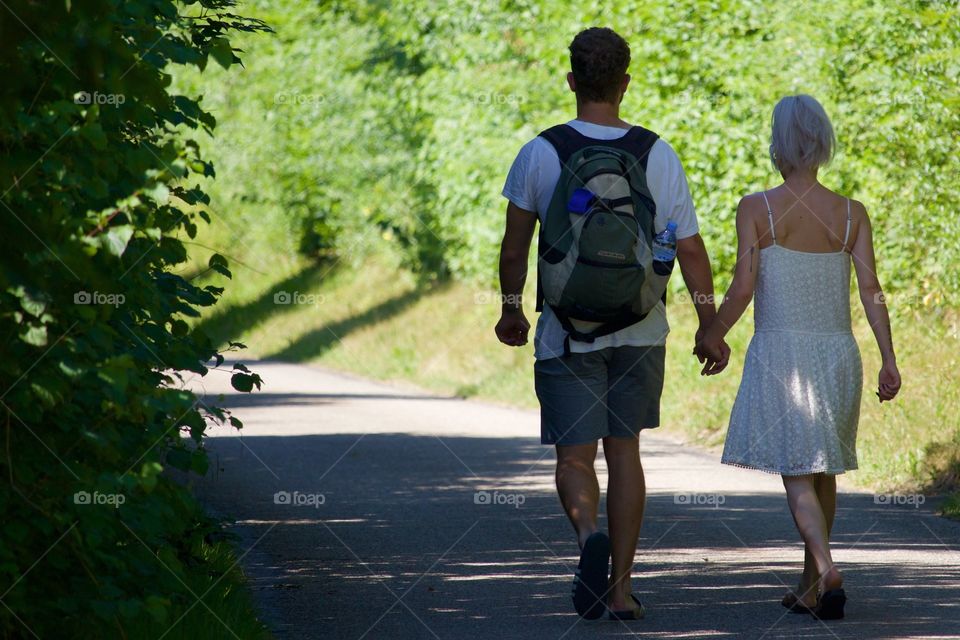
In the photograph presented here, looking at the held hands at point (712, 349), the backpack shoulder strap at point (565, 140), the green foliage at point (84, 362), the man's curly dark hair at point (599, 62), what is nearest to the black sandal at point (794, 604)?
the held hands at point (712, 349)

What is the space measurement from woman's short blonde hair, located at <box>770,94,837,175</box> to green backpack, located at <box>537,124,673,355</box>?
24.7 inches

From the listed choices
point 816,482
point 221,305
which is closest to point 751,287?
point 816,482

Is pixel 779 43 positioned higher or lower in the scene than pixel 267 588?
higher

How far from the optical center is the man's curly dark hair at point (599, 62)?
5578 mm

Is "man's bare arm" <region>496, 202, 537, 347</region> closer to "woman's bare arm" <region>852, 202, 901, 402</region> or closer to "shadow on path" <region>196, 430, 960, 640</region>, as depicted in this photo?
"shadow on path" <region>196, 430, 960, 640</region>

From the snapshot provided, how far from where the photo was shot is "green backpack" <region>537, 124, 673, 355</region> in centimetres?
542

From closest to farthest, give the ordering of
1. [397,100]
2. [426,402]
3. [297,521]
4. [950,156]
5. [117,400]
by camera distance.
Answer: [117,400], [297,521], [950,156], [426,402], [397,100]

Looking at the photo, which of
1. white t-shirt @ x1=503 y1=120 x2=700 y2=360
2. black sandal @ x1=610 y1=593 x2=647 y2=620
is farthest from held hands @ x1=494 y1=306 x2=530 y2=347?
black sandal @ x1=610 y1=593 x2=647 y2=620

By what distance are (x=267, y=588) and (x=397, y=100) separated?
21.4 meters

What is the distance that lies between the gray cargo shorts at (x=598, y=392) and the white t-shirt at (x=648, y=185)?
43 mm

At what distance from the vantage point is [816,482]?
6000mm

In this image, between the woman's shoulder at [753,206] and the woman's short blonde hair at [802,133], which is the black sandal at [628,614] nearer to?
the woman's shoulder at [753,206]

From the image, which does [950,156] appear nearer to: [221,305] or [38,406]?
[38,406]

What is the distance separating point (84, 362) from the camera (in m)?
4.10
